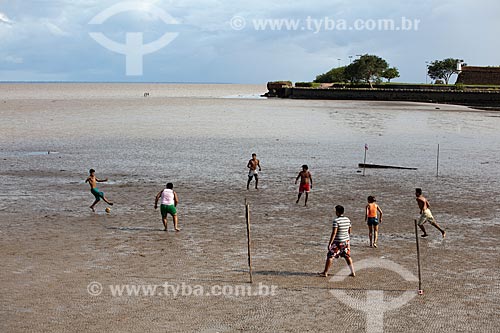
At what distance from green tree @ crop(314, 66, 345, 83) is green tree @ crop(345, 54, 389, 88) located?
908 cm

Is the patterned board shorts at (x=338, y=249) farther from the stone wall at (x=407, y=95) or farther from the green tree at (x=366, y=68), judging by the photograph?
the green tree at (x=366, y=68)

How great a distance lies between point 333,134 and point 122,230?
106ft

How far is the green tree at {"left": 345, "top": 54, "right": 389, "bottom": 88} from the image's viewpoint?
133500mm

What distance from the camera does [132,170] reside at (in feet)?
90.0

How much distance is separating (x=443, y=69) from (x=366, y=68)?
21993 millimetres

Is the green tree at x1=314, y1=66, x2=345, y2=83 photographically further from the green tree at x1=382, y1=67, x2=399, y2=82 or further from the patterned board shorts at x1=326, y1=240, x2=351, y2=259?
the patterned board shorts at x1=326, y1=240, x2=351, y2=259

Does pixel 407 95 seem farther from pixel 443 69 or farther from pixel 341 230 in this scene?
pixel 341 230

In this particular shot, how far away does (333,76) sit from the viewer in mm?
159125

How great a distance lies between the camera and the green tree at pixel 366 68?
133500mm

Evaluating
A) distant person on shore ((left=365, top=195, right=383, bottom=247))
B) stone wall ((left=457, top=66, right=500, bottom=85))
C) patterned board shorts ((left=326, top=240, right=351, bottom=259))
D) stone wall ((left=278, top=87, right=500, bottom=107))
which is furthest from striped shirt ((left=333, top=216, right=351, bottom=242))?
stone wall ((left=457, top=66, right=500, bottom=85))

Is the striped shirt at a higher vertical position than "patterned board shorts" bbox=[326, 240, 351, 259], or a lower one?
higher

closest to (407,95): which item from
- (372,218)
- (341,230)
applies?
(372,218)

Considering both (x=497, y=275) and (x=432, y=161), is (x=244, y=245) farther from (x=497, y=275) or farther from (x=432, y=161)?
(x=432, y=161)

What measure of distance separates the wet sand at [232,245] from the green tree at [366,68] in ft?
338
